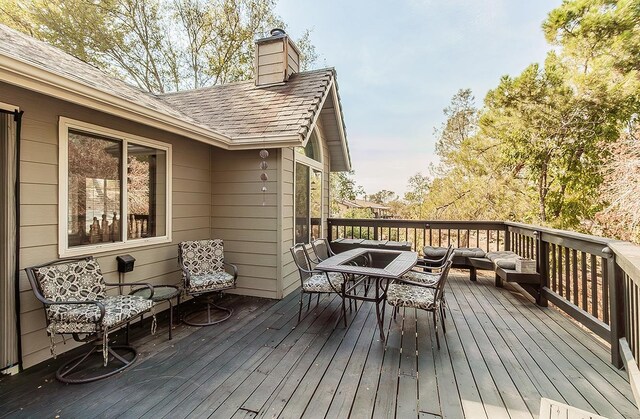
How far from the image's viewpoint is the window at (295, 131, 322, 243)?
195 inches

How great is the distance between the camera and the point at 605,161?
247 inches

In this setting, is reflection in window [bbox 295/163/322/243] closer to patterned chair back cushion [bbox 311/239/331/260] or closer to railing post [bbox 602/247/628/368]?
patterned chair back cushion [bbox 311/239/331/260]

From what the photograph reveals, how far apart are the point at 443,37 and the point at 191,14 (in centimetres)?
943

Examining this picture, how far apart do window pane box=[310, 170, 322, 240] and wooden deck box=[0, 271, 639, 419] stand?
255cm

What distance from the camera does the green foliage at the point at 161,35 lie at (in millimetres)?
9117

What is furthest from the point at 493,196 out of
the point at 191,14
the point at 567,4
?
the point at 191,14

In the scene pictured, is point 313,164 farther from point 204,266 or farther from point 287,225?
point 204,266

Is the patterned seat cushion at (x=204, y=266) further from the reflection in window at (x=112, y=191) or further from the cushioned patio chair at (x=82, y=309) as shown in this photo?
the cushioned patio chair at (x=82, y=309)

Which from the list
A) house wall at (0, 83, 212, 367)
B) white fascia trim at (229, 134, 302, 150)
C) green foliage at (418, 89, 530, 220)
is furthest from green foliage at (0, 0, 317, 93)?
house wall at (0, 83, 212, 367)

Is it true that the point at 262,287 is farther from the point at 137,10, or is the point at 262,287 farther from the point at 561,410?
the point at 137,10

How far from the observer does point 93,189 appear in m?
2.95

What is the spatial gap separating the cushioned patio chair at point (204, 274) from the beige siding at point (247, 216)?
17.6 inches

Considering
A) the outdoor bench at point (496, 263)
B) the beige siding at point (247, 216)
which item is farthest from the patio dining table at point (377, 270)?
the beige siding at point (247, 216)

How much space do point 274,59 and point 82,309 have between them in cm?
513
